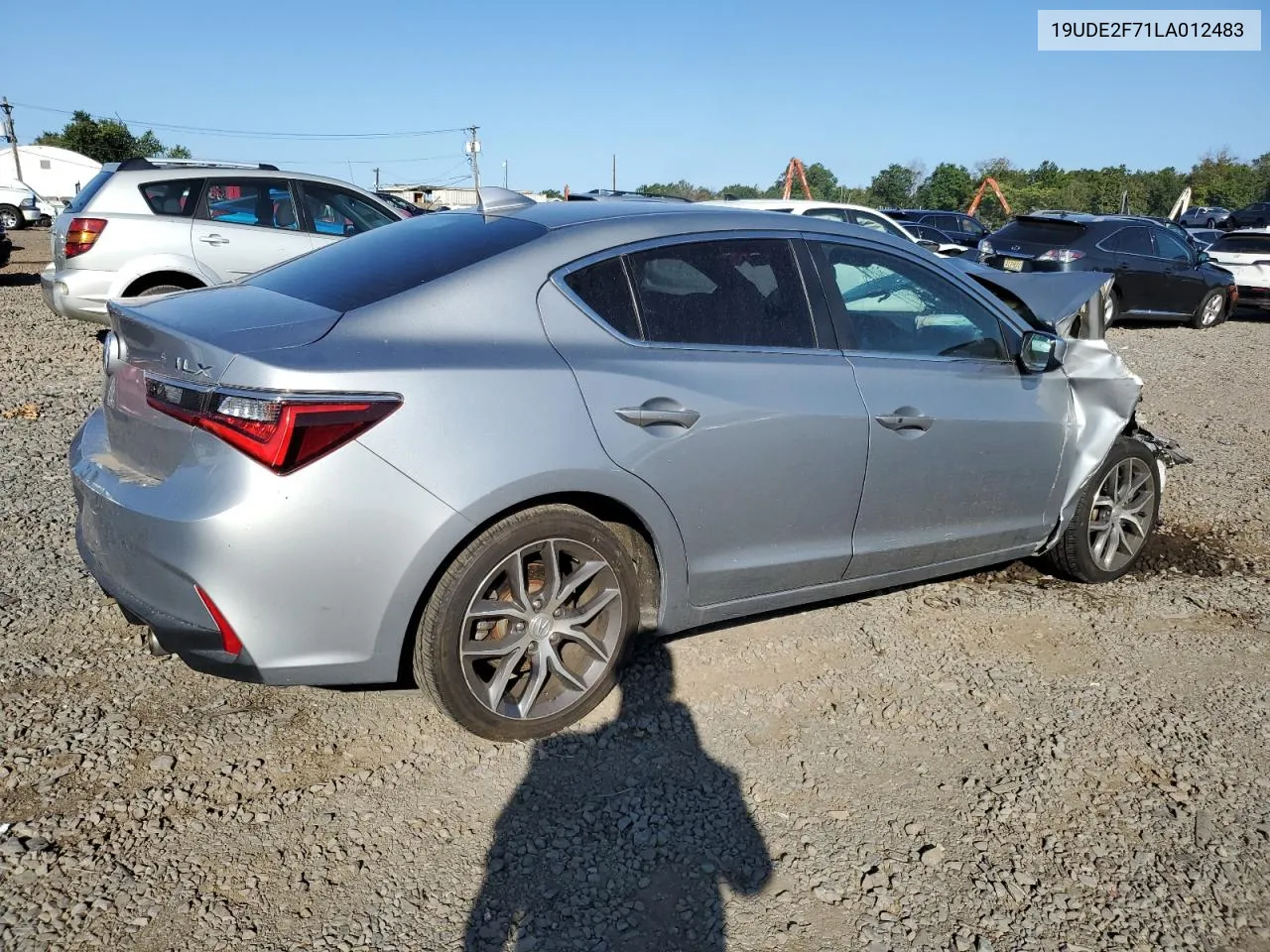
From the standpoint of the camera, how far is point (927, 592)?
15.2 ft

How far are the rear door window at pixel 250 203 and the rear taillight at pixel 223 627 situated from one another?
729 centimetres

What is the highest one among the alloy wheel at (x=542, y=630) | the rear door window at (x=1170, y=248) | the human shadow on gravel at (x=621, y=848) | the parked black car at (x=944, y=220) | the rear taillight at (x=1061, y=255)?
the parked black car at (x=944, y=220)

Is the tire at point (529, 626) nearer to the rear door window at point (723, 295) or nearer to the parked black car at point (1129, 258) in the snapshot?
the rear door window at point (723, 295)

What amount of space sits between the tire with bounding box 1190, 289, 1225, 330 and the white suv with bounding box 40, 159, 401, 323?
40.1ft

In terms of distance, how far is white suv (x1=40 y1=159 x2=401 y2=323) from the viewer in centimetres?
877

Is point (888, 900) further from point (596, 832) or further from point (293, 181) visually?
point (293, 181)

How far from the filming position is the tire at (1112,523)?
457 cm

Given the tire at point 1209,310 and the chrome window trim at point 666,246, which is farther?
the tire at point 1209,310

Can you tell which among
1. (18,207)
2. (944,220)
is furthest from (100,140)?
(944,220)

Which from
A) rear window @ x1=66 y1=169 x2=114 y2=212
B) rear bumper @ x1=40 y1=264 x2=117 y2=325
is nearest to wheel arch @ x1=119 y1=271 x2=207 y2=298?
rear bumper @ x1=40 y1=264 x2=117 y2=325

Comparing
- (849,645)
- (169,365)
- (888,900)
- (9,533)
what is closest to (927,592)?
(849,645)

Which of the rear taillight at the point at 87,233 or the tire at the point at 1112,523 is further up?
the rear taillight at the point at 87,233

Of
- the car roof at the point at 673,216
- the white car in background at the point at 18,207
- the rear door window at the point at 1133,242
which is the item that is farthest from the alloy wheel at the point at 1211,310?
the white car in background at the point at 18,207

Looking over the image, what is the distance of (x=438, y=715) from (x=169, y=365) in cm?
138
